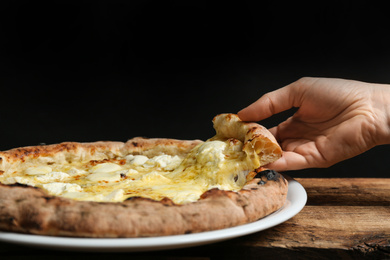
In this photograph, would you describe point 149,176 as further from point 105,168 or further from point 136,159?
point 136,159

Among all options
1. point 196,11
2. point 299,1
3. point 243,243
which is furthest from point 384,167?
point 243,243

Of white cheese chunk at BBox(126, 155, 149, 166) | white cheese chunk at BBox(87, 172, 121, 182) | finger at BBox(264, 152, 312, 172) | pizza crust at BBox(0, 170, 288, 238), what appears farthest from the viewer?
white cheese chunk at BBox(126, 155, 149, 166)

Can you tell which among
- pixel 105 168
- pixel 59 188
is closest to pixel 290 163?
pixel 105 168

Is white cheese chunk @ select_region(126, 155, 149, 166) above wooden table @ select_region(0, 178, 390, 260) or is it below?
above

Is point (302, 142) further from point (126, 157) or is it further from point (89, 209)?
point (89, 209)

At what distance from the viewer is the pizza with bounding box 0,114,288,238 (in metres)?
1.63

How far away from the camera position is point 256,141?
256 cm

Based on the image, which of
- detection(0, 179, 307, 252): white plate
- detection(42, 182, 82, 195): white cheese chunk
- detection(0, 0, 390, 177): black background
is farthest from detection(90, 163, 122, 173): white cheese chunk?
detection(0, 0, 390, 177): black background

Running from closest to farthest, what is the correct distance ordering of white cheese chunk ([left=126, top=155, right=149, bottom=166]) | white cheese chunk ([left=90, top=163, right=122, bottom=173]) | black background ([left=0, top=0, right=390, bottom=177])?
1. white cheese chunk ([left=90, top=163, right=122, bottom=173])
2. white cheese chunk ([left=126, top=155, right=149, bottom=166])
3. black background ([left=0, top=0, right=390, bottom=177])

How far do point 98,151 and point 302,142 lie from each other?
5.14ft

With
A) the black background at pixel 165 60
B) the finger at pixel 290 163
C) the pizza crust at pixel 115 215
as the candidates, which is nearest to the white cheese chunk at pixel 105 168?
the pizza crust at pixel 115 215

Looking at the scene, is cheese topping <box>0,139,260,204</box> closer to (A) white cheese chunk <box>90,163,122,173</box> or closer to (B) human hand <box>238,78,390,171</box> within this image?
(A) white cheese chunk <box>90,163,122,173</box>

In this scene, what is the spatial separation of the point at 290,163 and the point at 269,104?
1.48 ft

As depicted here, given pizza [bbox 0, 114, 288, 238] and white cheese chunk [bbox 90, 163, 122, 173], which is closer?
pizza [bbox 0, 114, 288, 238]
